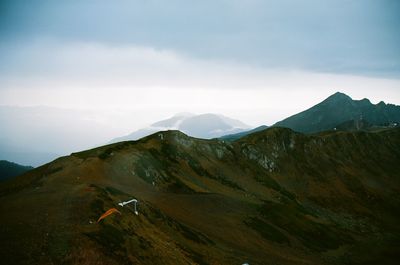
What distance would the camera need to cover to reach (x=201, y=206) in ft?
263

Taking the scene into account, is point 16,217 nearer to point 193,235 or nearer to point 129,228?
point 129,228

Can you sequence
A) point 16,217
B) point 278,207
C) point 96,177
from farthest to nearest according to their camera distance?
point 278,207, point 96,177, point 16,217

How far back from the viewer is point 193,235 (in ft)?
190

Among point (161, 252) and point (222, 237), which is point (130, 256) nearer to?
point (161, 252)

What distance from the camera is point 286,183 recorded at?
160 meters

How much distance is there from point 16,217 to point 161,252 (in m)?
18.6

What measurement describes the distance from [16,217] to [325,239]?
283 feet

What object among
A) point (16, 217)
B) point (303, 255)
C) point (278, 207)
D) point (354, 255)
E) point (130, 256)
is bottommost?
point (354, 255)

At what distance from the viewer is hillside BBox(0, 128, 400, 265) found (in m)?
→ 35.8

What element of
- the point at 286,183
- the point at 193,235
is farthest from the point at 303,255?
the point at 286,183

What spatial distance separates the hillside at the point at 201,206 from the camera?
35.8 m

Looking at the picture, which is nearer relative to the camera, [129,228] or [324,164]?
[129,228]

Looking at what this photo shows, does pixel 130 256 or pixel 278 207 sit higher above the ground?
pixel 130 256

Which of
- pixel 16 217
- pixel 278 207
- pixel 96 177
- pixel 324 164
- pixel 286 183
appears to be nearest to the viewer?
pixel 16 217
